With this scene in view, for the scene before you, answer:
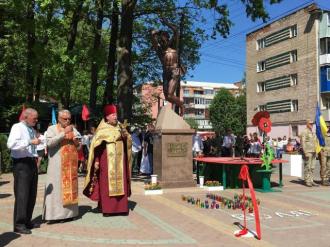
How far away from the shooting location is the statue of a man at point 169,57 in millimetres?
13812

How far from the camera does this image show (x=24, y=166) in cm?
746

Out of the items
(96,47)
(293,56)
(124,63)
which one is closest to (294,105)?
(293,56)

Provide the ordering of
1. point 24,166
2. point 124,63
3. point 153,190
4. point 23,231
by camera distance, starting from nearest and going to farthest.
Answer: point 23,231, point 24,166, point 153,190, point 124,63

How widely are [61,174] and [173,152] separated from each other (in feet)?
16.7

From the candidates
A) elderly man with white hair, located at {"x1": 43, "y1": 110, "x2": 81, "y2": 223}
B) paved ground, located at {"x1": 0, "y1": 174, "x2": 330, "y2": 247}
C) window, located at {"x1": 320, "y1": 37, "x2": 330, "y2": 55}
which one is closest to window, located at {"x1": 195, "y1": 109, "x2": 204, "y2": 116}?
window, located at {"x1": 320, "y1": 37, "x2": 330, "y2": 55}

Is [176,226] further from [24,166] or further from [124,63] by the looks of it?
[124,63]

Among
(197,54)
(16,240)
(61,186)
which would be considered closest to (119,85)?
(61,186)

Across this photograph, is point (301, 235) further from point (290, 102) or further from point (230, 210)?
point (290, 102)

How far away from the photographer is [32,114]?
24.7 ft

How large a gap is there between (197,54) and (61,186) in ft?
74.8

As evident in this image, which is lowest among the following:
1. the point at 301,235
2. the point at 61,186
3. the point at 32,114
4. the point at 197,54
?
the point at 301,235

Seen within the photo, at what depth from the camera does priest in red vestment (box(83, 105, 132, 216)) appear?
29.2 feet

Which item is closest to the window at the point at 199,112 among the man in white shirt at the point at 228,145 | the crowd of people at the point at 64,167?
the man in white shirt at the point at 228,145

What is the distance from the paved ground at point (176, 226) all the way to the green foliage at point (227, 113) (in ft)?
211
